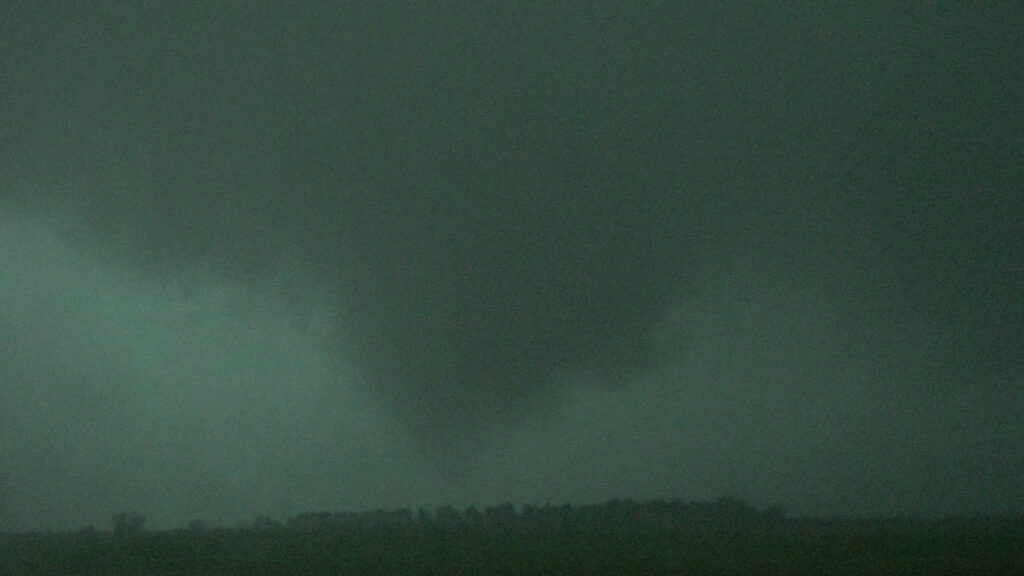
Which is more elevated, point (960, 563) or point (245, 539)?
point (245, 539)

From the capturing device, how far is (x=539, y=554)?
4197 centimetres

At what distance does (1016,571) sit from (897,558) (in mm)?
5877

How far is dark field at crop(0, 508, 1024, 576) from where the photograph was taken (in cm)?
3541

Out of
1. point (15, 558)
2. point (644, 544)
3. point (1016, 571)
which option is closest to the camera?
point (1016, 571)

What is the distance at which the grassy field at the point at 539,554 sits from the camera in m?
35.3

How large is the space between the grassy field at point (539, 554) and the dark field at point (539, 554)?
0.05 metres

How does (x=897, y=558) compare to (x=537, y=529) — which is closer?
(x=897, y=558)

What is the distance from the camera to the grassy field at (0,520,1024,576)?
35.3 m

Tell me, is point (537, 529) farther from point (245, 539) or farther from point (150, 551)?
point (150, 551)

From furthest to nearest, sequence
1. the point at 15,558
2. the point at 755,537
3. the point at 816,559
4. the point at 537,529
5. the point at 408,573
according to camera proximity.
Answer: the point at 537,529, the point at 755,537, the point at 15,558, the point at 816,559, the point at 408,573

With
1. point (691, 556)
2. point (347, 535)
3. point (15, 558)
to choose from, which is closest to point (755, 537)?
point (691, 556)

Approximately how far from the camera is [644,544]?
48406 millimetres

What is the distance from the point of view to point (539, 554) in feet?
138

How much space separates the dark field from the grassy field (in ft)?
0.18
